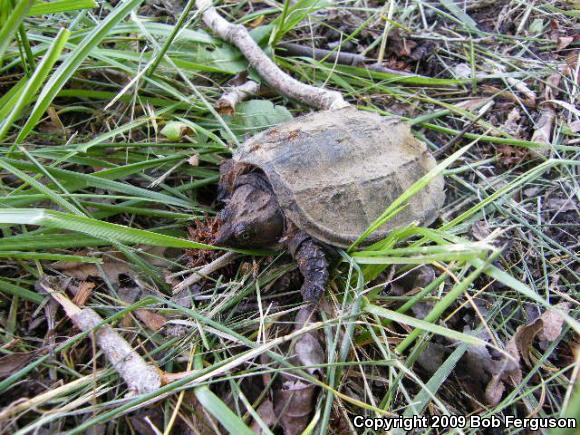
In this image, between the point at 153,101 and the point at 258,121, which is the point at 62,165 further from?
the point at 258,121

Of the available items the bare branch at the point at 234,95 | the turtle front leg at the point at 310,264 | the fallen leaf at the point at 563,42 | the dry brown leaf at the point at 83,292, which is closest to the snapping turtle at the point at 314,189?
the turtle front leg at the point at 310,264

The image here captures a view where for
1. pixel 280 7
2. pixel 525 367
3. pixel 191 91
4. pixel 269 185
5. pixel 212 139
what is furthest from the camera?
pixel 280 7

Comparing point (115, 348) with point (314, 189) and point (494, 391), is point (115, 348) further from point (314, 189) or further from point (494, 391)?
point (494, 391)

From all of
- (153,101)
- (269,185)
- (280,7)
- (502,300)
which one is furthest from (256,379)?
(280,7)

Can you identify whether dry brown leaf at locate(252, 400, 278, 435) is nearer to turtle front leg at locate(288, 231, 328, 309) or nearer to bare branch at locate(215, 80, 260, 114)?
turtle front leg at locate(288, 231, 328, 309)

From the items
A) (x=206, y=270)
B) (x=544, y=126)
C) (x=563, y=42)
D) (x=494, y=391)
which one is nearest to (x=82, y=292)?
(x=206, y=270)

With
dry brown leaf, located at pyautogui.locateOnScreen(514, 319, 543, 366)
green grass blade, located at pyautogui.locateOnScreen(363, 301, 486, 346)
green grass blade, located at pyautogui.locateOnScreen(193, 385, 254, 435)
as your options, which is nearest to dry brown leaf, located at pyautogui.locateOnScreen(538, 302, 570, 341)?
dry brown leaf, located at pyautogui.locateOnScreen(514, 319, 543, 366)

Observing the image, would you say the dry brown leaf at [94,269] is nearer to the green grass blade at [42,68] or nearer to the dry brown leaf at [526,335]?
the green grass blade at [42,68]

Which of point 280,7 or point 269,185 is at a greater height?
point 280,7
